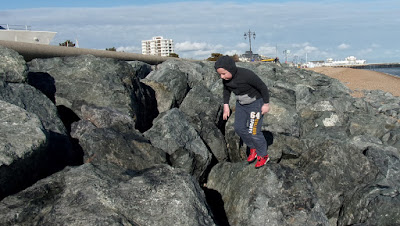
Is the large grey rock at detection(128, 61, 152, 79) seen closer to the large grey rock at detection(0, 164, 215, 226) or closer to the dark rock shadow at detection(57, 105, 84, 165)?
the dark rock shadow at detection(57, 105, 84, 165)

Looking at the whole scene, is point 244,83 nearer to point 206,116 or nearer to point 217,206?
point 217,206

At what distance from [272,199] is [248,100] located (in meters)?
1.37

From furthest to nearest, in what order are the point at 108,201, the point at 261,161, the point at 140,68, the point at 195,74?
the point at 195,74 → the point at 140,68 → the point at 261,161 → the point at 108,201

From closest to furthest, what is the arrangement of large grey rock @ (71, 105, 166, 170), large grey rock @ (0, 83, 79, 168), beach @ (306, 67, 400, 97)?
large grey rock @ (71, 105, 166, 170) < large grey rock @ (0, 83, 79, 168) < beach @ (306, 67, 400, 97)

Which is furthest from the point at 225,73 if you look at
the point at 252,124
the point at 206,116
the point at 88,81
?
the point at 88,81

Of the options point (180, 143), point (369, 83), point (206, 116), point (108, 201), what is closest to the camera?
point (108, 201)

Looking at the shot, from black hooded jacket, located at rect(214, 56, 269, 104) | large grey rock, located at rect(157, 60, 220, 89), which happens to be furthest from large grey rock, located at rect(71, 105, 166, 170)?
large grey rock, located at rect(157, 60, 220, 89)

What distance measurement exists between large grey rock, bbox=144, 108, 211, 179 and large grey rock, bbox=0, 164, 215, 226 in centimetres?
180

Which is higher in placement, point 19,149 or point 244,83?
point 244,83

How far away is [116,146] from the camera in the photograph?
4887 mm

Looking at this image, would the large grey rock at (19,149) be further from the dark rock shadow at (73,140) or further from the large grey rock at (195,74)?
the large grey rock at (195,74)

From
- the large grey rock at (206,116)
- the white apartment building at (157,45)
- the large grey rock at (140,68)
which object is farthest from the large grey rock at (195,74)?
the white apartment building at (157,45)

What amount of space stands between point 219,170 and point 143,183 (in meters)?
2.36

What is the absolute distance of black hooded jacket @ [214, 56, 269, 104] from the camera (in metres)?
4.89
